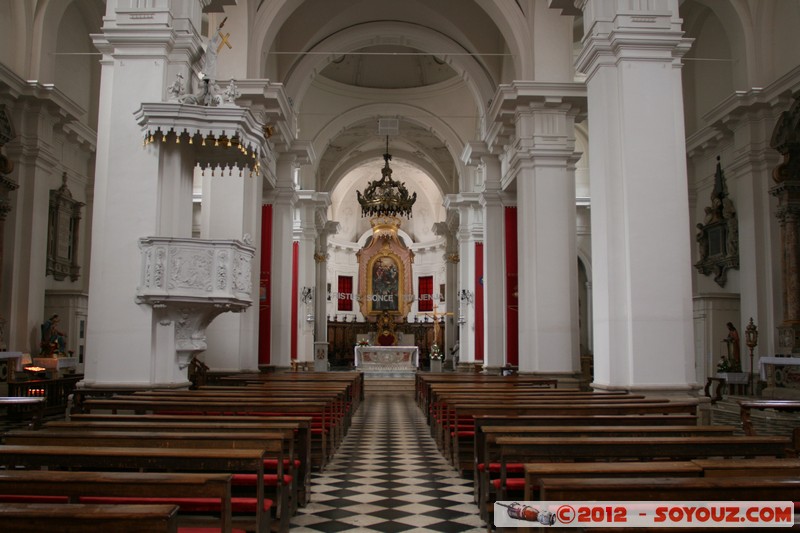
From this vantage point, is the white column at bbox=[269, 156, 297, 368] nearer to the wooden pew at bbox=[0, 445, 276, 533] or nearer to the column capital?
the column capital

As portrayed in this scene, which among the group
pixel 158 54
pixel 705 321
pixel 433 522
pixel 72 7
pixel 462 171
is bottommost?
pixel 433 522

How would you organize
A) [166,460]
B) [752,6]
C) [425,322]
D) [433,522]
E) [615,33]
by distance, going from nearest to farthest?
[166,460] < [433,522] < [615,33] < [752,6] < [425,322]

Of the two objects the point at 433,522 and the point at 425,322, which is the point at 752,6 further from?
the point at 425,322

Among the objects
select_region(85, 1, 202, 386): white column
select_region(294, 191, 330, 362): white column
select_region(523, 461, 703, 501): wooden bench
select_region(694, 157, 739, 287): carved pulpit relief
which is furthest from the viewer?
select_region(294, 191, 330, 362): white column

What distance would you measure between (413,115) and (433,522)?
18.6 metres

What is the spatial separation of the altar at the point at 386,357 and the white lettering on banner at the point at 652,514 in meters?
21.2

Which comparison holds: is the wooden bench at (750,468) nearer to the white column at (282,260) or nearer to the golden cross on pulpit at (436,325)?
the white column at (282,260)

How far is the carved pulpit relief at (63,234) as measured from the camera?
14.5 m

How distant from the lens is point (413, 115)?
2244 centimetres

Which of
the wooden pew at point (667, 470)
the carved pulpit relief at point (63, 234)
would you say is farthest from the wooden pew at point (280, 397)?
the carved pulpit relief at point (63, 234)

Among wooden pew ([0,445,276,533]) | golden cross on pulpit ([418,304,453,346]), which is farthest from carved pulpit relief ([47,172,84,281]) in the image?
golden cross on pulpit ([418,304,453,346])

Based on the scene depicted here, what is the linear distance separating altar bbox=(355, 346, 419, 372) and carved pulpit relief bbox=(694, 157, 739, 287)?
11.0m

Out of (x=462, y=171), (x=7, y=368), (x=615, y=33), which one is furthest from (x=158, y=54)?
(x=462, y=171)

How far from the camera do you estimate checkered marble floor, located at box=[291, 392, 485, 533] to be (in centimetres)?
488
